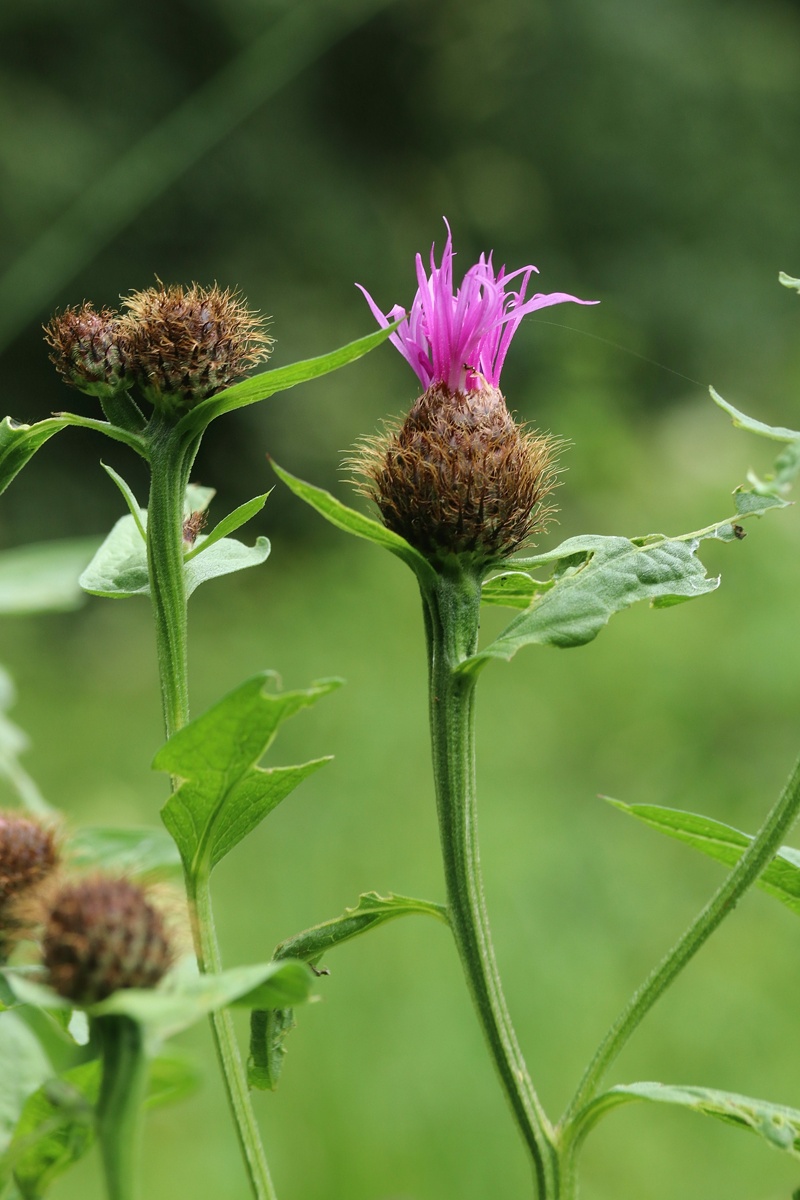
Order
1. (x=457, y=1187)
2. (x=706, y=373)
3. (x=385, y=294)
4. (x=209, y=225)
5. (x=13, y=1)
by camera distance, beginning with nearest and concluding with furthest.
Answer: (x=457, y=1187)
(x=13, y=1)
(x=209, y=225)
(x=385, y=294)
(x=706, y=373)

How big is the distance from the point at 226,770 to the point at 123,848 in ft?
0.97

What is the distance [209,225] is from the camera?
18.4 ft

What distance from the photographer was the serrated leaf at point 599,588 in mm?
632

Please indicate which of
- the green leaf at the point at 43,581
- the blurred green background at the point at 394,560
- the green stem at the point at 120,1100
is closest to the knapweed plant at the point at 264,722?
the green stem at the point at 120,1100

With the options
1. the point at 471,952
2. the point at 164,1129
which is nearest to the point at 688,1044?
the point at 164,1129

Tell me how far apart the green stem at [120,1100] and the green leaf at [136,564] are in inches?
10.9

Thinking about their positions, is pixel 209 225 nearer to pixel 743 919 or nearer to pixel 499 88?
pixel 499 88

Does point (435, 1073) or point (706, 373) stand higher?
point (706, 373)

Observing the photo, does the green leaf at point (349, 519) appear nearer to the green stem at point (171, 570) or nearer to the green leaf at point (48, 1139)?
the green stem at point (171, 570)

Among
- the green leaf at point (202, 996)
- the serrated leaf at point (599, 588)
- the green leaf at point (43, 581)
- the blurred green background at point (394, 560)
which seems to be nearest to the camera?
the green leaf at point (202, 996)

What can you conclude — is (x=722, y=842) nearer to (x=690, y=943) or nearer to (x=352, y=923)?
(x=690, y=943)

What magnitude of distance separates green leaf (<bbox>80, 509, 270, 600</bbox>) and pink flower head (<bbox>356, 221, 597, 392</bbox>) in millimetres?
144

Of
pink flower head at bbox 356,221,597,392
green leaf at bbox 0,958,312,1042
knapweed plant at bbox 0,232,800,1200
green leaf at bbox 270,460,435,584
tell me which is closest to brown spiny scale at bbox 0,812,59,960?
knapweed plant at bbox 0,232,800,1200

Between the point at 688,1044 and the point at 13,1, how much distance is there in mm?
4674
